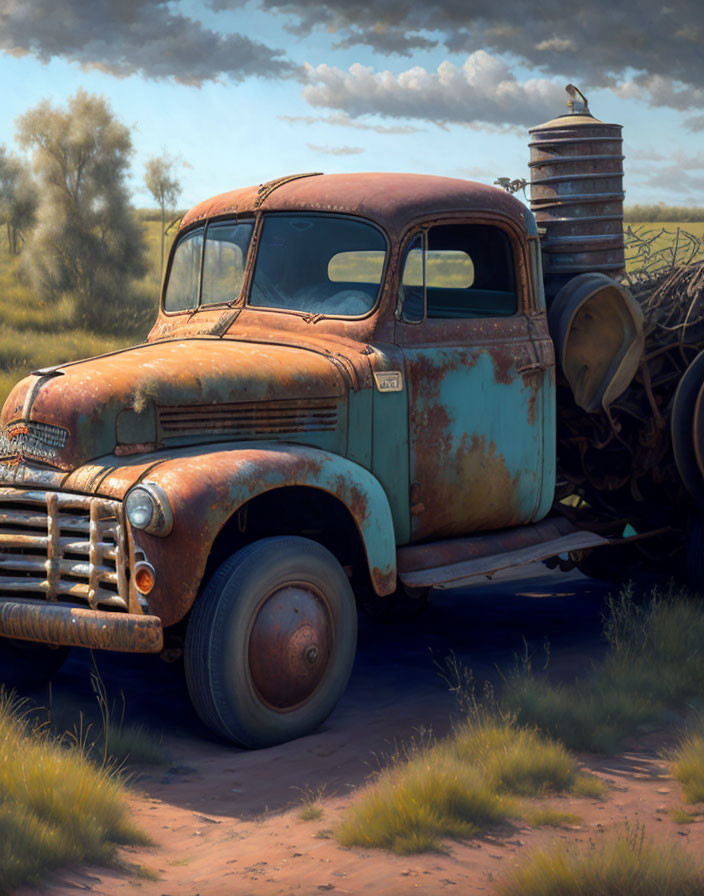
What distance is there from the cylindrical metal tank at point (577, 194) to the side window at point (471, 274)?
2.34 feet

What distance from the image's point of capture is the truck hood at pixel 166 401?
14.4 feet

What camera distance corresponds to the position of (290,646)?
4406 mm

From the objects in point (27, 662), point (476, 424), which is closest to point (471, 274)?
point (476, 424)

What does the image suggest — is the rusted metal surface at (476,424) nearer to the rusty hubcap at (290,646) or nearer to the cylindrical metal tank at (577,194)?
the rusty hubcap at (290,646)

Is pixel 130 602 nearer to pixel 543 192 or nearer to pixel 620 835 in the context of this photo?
pixel 620 835

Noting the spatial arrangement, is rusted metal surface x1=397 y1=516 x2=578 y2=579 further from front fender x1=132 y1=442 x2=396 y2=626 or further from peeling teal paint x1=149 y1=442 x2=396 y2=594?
front fender x1=132 y1=442 x2=396 y2=626

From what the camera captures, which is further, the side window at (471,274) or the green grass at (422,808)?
the side window at (471,274)

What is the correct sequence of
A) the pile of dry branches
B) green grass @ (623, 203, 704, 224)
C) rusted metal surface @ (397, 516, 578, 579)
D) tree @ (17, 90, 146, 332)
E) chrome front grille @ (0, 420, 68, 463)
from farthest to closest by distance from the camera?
1. green grass @ (623, 203, 704, 224)
2. tree @ (17, 90, 146, 332)
3. the pile of dry branches
4. rusted metal surface @ (397, 516, 578, 579)
5. chrome front grille @ (0, 420, 68, 463)

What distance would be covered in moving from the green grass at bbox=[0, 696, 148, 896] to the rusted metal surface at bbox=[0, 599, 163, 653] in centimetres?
38

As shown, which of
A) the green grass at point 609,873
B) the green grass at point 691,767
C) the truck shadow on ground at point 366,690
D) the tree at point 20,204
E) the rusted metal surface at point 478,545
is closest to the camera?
the green grass at point 609,873

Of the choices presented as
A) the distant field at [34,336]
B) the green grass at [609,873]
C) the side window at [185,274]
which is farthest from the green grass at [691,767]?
the distant field at [34,336]

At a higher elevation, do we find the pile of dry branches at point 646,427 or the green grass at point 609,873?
the pile of dry branches at point 646,427

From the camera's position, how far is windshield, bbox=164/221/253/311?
552 centimetres

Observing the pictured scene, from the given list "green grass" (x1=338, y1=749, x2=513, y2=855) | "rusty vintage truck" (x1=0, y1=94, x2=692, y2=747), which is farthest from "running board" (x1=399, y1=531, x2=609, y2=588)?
"green grass" (x1=338, y1=749, x2=513, y2=855)
